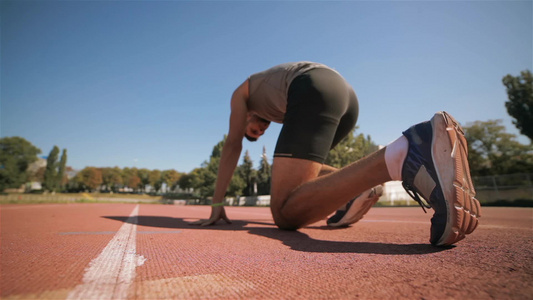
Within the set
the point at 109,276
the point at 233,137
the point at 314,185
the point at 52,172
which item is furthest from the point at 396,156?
the point at 52,172

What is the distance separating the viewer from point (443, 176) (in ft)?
3.77

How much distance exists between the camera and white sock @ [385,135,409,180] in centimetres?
132

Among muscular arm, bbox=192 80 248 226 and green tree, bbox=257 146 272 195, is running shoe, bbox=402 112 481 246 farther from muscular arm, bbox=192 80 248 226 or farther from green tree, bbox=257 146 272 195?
green tree, bbox=257 146 272 195

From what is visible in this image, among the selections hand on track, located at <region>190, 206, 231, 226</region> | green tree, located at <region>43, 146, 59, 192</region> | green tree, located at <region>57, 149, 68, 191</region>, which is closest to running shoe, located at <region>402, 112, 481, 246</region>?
hand on track, located at <region>190, 206, 231, 226</region>

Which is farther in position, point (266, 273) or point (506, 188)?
point (506, 188)

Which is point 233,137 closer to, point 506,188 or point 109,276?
point 109,276

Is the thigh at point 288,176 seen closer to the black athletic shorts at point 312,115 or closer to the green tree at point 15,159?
the black athletic shorts at point 312,115

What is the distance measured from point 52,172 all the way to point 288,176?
237ft

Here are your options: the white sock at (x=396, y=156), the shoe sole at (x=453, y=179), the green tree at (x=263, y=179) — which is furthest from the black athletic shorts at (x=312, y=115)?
the green tree at (x=263, y=179)

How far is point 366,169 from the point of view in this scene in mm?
1428

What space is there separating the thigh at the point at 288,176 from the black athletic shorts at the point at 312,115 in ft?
0.17

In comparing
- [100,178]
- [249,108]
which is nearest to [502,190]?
[249,108]

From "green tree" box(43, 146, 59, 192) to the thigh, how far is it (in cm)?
7062

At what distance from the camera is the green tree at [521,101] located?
19.6 metres
